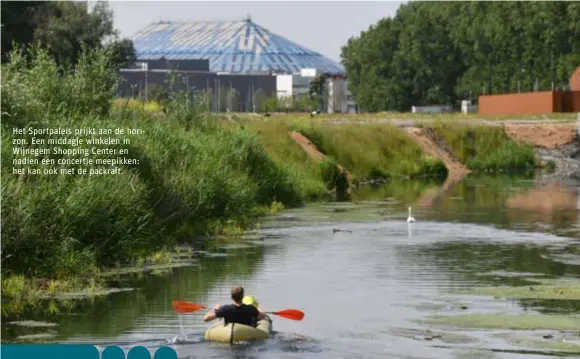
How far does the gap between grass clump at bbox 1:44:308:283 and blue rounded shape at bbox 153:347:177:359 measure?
18.5 feet

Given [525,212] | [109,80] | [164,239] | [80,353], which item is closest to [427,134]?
[525,212]

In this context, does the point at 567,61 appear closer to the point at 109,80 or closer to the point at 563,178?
the point at 563,178

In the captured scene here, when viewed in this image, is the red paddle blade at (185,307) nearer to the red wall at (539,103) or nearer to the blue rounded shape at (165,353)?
the blue rounded shape at (165,353)

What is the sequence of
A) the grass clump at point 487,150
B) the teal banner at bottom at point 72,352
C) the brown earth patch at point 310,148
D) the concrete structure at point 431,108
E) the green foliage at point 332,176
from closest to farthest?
the teal banner at bottom at point 72,352 → the green foliage at point 332,176 → the brown earth patch at point 310,148 → the grass clump at point 487,150 → the concrete structure at point 431,108

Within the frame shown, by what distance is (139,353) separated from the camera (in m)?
21.0

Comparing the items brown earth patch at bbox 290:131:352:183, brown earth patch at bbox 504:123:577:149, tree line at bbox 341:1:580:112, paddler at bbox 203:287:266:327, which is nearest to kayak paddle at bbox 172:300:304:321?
paddler at bbox 203:287:266:327

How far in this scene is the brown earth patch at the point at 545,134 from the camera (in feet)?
287

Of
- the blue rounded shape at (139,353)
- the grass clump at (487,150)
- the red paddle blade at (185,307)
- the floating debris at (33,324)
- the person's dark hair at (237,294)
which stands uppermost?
the grass clump at (487,150)

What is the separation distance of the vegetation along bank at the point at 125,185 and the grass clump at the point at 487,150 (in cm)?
2087

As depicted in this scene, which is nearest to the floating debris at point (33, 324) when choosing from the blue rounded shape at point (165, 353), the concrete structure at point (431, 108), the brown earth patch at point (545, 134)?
the blue rounded shape at point (165, 353)

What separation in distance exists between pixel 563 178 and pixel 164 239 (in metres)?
45.1

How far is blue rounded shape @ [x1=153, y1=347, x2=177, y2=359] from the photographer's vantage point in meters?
20.2

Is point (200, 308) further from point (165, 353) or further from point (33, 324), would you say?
point (165, 353)

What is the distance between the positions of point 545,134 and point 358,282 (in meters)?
60.5
